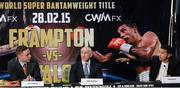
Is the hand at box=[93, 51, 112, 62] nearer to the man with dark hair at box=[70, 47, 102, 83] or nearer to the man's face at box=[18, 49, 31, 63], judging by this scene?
the man with dark hair at box=[70, 47, 102, 83]

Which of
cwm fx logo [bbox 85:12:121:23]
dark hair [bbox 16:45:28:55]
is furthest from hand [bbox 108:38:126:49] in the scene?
dark hair [bbox 16:45:28:55]

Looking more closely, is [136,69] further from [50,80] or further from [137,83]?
[50,80]

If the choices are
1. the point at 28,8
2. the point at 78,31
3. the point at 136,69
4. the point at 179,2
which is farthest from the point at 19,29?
the point at 179,2

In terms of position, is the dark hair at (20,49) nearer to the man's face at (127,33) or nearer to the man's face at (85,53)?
the man's face at (85,53)

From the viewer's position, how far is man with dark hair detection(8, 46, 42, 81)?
5.80 meters

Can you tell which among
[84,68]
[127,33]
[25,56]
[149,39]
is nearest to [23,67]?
[25,56]

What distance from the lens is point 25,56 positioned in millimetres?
5824

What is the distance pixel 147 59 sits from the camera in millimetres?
5957

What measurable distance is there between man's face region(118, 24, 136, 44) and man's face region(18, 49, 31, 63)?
1297mm

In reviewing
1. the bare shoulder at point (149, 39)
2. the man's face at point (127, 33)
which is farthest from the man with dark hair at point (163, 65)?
the man's face at point (127, 33)

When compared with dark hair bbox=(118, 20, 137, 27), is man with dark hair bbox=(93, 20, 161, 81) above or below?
below

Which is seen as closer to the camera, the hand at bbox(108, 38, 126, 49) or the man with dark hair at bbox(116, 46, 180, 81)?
the hand at bbox(108, 38, 126, 49)

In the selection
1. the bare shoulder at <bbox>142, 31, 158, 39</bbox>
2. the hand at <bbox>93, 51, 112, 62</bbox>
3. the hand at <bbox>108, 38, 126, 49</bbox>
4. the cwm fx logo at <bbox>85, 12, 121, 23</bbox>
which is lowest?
the hand at <bbox>93, 51, 112, 62</bbox>

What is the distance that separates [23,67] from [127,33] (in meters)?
1.52
